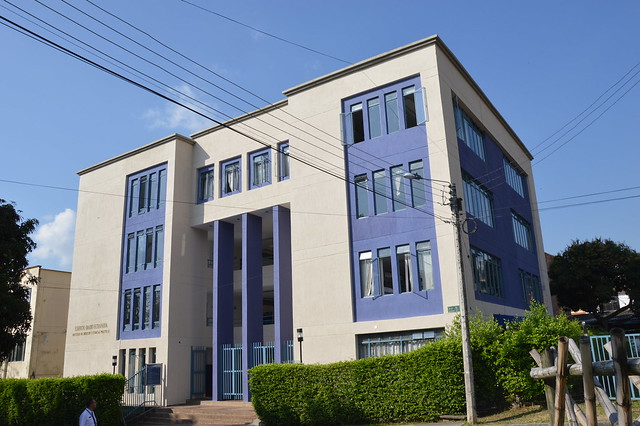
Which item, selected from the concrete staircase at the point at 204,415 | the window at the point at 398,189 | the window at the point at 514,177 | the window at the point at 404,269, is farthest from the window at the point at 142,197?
the window at the point at 514,177

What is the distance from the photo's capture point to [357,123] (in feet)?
85.4

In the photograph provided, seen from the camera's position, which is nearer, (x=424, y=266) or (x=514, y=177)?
(x=424, y=266)

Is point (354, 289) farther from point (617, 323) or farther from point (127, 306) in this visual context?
point (617, 323)

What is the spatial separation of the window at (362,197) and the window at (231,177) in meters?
8.00

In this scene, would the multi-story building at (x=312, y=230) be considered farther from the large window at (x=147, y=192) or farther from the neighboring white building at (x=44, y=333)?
the neighboring white building at (x=44, y=333)

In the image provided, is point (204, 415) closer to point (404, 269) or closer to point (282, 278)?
point (282, 278)

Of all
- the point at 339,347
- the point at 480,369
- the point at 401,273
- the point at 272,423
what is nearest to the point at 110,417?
the point at 272,423

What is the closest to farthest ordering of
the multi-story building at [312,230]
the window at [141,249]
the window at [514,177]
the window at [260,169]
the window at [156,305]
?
the multi-story building at [312,230], the window at [260,169], the window at [156,305], the window at [141,249], the window at [514,177]

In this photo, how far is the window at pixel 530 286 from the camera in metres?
31.1

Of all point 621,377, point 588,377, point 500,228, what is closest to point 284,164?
point 500,228

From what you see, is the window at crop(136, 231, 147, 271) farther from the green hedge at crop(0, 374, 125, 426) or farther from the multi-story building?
the green hedge at crop(0, 374, 125, 426)

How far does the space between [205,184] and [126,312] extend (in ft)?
27.3

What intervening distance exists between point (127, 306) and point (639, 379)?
2922cm

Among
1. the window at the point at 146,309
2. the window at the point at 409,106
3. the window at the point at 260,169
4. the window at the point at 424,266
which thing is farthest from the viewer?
the window at the point at 146,309
